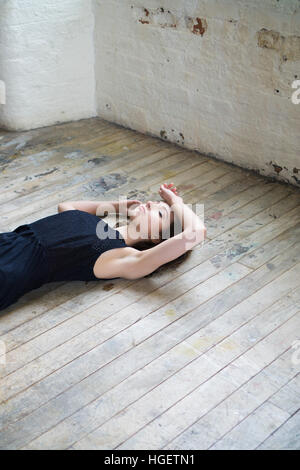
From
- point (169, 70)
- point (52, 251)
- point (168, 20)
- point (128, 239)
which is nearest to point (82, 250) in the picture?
point (52, 251)

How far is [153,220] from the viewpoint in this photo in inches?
108

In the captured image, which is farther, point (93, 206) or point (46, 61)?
point (46, 61)

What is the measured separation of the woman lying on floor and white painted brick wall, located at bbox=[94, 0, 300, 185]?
3.46 feet

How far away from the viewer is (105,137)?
4.30 m

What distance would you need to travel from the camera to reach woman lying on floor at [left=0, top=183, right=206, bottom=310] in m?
2.52

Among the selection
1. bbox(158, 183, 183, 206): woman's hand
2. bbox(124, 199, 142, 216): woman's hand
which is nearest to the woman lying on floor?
bbox(158, 183, 183, 206): woman's hand

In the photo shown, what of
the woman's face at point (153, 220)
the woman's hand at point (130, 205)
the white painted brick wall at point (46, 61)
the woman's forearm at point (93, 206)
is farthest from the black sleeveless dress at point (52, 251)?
the white painted brick wall at point (46, 61)

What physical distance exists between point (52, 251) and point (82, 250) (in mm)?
139

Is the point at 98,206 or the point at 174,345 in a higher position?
the point at 98,206

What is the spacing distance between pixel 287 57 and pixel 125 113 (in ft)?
5.14

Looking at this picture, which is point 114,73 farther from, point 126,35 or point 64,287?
point 64,287

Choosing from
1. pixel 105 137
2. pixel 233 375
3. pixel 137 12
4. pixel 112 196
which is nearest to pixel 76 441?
pixel 233 375

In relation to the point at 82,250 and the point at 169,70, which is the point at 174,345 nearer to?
the point at 82,250

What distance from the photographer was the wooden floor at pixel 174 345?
191cm
